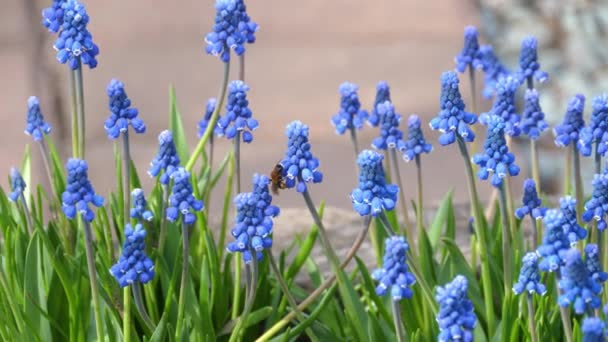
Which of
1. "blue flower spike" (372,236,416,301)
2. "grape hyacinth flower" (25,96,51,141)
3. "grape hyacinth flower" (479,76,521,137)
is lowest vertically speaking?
"blue flower spike" (372,236,416,301)

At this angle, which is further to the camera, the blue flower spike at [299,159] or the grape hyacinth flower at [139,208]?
the grape hyacinth flower at [139,208]

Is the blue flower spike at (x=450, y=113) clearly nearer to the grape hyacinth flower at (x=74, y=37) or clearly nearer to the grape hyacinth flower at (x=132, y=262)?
the grape hyacinth flower at (x=132, y=262)

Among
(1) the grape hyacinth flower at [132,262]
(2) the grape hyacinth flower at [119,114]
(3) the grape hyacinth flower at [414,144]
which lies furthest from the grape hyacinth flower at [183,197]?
(3) the grape hyacinth flower at [414,144]

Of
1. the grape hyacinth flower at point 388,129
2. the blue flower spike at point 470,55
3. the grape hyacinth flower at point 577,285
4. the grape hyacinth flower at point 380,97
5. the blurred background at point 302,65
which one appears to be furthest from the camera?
Result: the blurred background at point 302,65

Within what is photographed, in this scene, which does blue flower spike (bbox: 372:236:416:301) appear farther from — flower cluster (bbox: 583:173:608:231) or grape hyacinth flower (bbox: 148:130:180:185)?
grape hyacinth flower (bbox: 148:130:180:185)

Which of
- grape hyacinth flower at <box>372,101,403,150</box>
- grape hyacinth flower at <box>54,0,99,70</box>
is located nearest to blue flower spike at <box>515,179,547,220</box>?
grape hyacinth flower at <box>372,101,403,150</box>

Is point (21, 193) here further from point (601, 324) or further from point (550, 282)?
point (601, 324)
